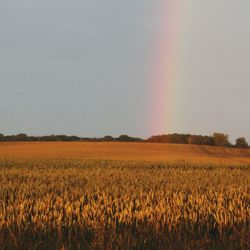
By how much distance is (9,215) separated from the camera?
7730mm

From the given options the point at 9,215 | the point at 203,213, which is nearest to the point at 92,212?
the point at 9,215

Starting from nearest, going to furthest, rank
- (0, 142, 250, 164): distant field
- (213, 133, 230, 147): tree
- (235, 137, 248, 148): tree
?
(0, 142, 250, 164): distant field, (213, 133, 230, 147): tree, (235, 137, 248, 148): tree

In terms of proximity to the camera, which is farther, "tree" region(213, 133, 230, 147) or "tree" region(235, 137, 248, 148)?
"tree" region(235, 137, 248, 148)

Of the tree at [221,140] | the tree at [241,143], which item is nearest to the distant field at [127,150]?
the tree at [221,140]

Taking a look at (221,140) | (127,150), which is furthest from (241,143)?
(127,150)

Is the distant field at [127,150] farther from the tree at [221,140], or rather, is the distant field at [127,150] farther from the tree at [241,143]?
the tree at [241,143]

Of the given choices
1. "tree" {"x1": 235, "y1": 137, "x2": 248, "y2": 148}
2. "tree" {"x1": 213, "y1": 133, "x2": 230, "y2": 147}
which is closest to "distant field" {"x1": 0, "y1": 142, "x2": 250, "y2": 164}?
"tree" {"x1": 213, "y1": 133, "x2": 230, "y2": 147}

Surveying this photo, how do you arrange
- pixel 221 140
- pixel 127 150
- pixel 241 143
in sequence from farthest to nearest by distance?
pixel 241 143 < pixel 221 140 < pixel 127 150

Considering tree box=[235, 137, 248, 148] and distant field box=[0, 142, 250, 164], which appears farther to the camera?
tree box=[235, 137, 248, 148]

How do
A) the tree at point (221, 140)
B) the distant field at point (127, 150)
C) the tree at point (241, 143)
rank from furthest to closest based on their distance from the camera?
the tree at point (241, 143), the tree at point (221, 140), the distant field at point (127, 150)

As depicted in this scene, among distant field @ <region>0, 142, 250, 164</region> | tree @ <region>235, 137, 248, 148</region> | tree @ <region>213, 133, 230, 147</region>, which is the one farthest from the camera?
tree @ <region>235, 137, 248, 148</region>

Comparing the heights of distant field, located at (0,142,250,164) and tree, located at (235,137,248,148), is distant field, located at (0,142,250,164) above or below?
below

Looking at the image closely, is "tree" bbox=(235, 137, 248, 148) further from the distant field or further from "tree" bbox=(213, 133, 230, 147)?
the distant field

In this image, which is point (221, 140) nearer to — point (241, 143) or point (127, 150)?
point (241, 143)
